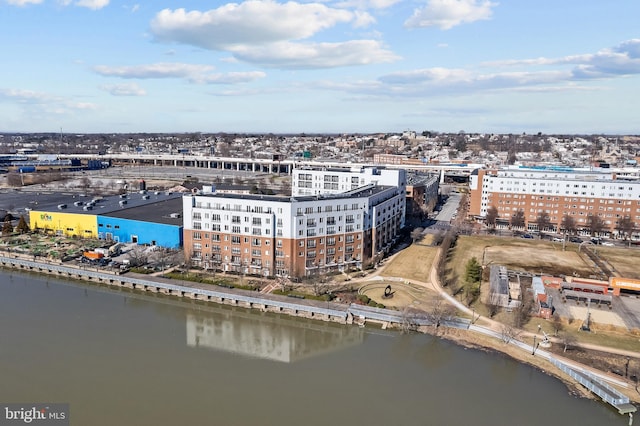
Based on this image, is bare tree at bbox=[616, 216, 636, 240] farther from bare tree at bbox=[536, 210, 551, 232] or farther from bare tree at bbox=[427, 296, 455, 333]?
bare tree at bbox=[427, 296, 455, 333]

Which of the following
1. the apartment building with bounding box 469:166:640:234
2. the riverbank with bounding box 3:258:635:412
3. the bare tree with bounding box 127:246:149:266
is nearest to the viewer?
the riverbank with bounding box 3:258:635:412

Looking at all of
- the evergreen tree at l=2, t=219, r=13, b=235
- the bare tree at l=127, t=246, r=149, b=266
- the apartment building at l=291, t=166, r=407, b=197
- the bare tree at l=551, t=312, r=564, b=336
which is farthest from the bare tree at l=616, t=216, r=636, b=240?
the evergreen tree at l=2, t=219, r=13, b=235

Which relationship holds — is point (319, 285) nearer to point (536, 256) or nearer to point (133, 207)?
point (536, 256)

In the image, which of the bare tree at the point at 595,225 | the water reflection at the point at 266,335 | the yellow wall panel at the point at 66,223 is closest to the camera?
the water reflection at the point at 266,335

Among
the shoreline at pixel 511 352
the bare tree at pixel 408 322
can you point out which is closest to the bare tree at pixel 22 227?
the bare tree at pixel 408 322

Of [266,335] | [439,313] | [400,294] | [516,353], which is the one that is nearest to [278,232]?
[266,335]

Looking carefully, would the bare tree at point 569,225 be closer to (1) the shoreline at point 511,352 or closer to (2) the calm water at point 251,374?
(1) the shoreline at point 511,352
